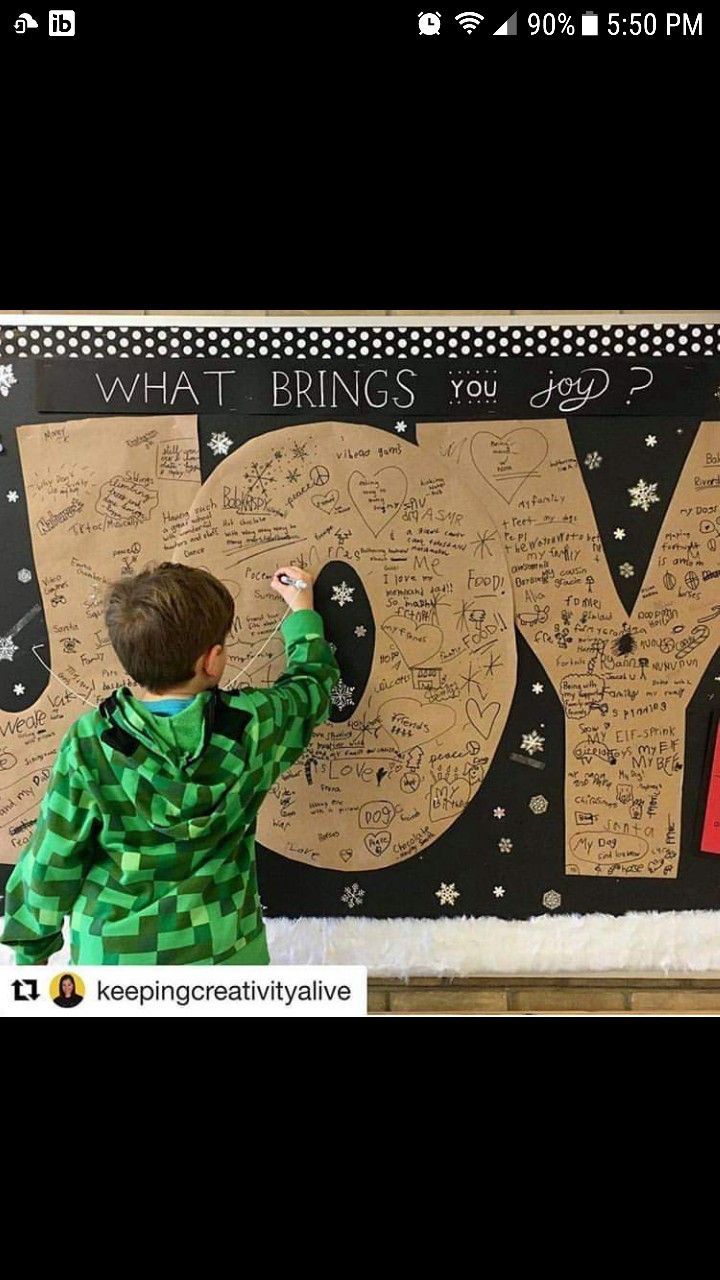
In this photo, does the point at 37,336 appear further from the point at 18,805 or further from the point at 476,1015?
the point at 476,1015

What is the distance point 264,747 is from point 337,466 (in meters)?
0.61

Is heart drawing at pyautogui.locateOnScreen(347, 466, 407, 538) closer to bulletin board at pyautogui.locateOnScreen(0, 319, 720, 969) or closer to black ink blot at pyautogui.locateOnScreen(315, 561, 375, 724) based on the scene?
bulletin board at pyautogui.locateOnScreen(0, 319, 720, 969)

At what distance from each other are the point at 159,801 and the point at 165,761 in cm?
7

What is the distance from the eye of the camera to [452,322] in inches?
73.3

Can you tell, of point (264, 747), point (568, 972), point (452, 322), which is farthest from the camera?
point (568, 972)

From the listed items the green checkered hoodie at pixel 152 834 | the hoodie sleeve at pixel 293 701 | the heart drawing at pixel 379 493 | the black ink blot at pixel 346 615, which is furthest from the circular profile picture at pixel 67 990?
the heart drawing at pixel 379 493

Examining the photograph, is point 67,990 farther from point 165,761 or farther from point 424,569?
point 424,569

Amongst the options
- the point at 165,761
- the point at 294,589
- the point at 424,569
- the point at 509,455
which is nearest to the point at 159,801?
the point at 165,761

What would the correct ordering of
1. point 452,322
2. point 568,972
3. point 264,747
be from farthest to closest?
1. point 568,972
2. point 452,322
3. point 264,747

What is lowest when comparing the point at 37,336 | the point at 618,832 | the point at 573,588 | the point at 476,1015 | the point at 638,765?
the point at 476,1015

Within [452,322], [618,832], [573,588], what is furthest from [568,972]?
[452,322]
